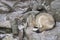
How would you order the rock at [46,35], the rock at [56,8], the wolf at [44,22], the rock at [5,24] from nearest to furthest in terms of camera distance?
the rock at [46,35] < the wolf at [44,22] < the rock at [56,8] < the rock at [5,24]

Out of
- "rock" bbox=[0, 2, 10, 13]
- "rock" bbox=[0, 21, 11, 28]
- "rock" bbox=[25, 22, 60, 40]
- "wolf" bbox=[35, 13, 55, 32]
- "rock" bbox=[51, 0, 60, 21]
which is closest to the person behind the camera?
"rock" bbox=[25, 22, 60, 40]

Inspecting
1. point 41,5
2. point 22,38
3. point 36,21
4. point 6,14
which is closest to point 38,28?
point 36,21

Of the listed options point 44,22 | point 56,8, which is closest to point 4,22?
point 44,22

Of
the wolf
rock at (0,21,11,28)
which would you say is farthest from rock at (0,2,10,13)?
the wolf

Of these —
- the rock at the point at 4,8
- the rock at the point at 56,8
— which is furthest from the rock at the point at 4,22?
the rock at the point at 56,8

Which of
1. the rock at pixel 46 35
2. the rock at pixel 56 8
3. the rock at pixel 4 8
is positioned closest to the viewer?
the rock at pixel 46 35

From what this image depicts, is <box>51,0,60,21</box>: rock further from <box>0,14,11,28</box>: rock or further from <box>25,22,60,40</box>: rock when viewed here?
<box>0,14,11,28</box>: rock

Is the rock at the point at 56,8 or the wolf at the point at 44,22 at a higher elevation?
the rock at the point at 56,8

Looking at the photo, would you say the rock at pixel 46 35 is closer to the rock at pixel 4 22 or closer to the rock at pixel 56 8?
the rock at pixel 56 8

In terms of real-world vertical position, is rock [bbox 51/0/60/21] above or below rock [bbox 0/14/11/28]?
above

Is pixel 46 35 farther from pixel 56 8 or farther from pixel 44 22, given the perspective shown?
pixel 56 8

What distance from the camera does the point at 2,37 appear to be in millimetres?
3168

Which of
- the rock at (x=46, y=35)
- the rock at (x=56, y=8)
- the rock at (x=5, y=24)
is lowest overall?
the rock at (x=46, y=35)

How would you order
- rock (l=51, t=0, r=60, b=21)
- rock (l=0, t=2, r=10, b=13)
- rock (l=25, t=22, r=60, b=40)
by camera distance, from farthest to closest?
rock (l=0, t=2, r=10, b=13) → rock (l=51, t=0, r=60, b=21) → rock (l=25, t=22, r=60, b=40)
